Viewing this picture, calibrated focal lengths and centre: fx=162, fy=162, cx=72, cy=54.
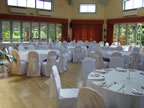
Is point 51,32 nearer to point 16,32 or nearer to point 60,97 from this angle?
point 16,32

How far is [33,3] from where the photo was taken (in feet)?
43.3

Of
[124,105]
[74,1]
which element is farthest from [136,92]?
[74,1]

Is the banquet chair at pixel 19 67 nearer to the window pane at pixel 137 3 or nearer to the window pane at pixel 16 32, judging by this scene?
the window pane at pixel 16 32

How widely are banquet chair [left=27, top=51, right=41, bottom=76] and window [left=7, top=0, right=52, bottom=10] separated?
793 centimetres

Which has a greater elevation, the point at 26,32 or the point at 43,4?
the point at 43,4

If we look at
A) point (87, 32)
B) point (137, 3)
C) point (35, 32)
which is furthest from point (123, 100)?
point (87, 32)

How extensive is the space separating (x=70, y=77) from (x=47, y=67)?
95 centimetres

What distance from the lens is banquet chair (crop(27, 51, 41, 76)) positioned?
19.9 ft

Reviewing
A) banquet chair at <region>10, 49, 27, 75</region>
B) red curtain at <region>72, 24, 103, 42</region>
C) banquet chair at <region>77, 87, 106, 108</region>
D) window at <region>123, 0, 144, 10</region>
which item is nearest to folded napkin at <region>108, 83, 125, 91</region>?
banquet chair at <region>77, 87, 106, 108</region>

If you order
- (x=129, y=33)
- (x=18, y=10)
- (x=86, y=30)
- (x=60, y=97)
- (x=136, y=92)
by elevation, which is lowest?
(x=60, y=97)

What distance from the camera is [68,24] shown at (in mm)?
15000

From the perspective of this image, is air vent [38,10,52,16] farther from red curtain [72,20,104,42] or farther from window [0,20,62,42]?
red curtain [72,20,104,42]

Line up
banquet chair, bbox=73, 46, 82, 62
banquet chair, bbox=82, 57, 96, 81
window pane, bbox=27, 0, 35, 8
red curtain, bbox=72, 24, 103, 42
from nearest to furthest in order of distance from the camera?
banquet chair, bbox=82, 57, 96, 81, banquet chair, bbox=73, 46, 82, 62, window pane, bbox=27, 0, 35, 8, red curtain, bbox=72, 24, 103, 42

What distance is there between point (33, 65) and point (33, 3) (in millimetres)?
8600
